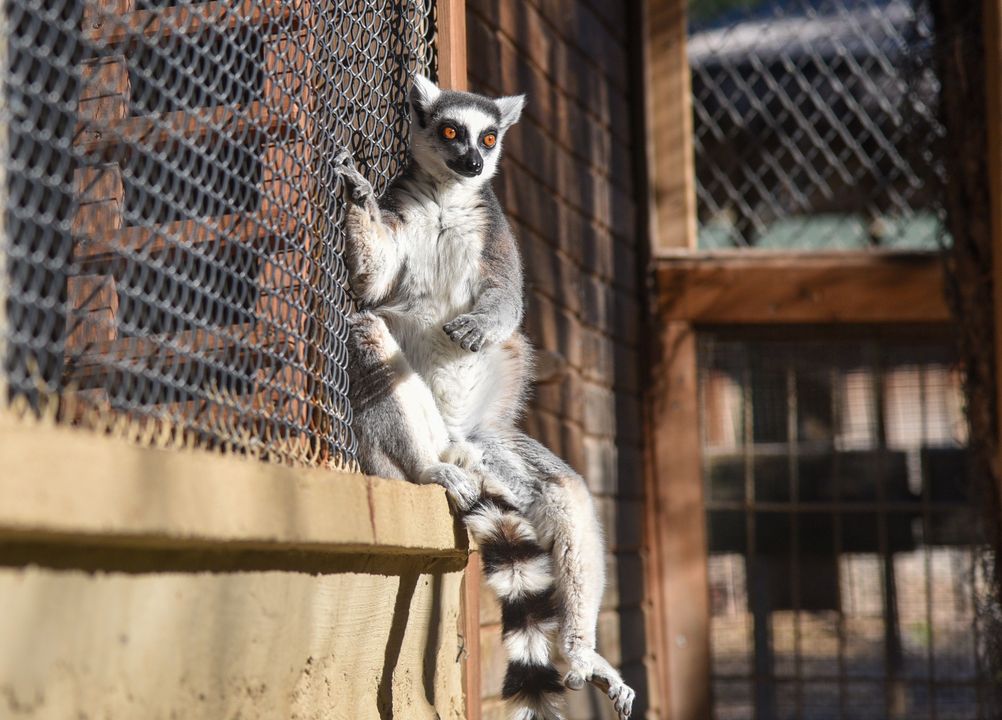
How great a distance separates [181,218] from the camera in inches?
68.9

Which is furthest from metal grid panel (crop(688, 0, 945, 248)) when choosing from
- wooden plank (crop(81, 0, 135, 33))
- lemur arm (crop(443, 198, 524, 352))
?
wooden plank (crop(81, 0, 135, 33))

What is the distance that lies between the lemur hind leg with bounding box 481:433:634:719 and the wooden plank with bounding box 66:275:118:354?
1320mm

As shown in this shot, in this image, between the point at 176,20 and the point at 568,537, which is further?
the point at 568,537

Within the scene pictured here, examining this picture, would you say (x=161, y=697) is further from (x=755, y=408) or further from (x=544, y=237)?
(x=755, y=408)

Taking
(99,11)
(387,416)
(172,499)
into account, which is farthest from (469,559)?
(99,11)

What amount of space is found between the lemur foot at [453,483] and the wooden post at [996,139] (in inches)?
87.3

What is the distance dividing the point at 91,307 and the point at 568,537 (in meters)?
1.45

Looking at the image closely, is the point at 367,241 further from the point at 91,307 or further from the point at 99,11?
the point at 99,11

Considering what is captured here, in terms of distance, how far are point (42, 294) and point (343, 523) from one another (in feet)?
1.93

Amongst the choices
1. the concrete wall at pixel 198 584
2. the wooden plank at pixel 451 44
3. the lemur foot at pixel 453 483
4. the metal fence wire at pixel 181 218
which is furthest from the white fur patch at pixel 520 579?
the wooden plank at pixel 451 44

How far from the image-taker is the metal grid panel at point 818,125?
5.04 metres

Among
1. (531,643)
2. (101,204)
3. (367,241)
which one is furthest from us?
(531,643)

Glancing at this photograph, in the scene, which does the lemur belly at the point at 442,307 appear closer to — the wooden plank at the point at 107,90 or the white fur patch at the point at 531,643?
the white fur patch at the point at 531,643

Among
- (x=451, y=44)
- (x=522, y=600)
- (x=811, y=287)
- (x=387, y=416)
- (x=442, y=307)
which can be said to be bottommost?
(x=522, y=600)
